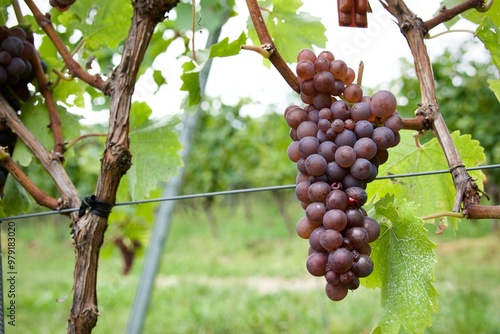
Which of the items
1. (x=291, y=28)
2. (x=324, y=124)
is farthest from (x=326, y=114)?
(x=291, y=28)

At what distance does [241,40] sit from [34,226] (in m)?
16.9

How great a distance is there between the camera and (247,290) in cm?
639

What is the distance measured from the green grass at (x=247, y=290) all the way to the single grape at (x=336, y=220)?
1.94m

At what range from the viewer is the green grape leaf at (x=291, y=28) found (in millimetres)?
1046

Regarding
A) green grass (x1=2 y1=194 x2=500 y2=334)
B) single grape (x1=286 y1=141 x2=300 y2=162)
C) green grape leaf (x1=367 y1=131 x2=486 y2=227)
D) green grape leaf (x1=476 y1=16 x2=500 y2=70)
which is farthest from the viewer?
green grass (x1=2 y1=194 x2=500 y2=334)

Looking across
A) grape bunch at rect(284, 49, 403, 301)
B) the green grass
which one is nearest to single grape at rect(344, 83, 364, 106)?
grape bunch at rect(284, 49, 403, 301)

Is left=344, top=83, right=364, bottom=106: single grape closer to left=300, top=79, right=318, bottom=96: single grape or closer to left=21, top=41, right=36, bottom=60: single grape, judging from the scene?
left=300, top=79, right=318, bottom=96: single grape

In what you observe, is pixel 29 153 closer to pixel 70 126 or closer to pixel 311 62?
pixel 70 126

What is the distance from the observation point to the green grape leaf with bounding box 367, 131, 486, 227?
908mm

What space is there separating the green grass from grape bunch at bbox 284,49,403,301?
1906mm

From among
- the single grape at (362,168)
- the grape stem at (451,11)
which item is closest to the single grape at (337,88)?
the single grape at (362,168)

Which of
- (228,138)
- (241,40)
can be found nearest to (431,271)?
(241,40)

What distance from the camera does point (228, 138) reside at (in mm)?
9359

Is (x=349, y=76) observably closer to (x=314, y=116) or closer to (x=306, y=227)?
(x=314, y=116)
